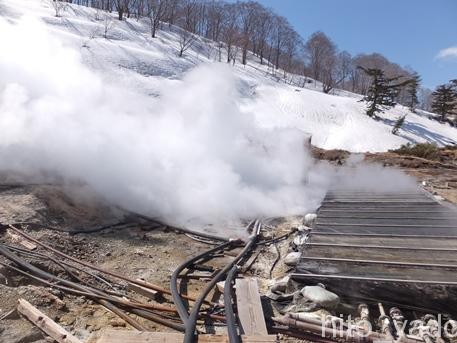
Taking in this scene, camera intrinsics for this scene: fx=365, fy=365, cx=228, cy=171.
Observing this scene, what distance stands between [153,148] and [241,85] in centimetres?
2884

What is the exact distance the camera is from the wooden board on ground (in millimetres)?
2974

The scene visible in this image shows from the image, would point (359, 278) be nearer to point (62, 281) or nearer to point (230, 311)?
point (230, 311)

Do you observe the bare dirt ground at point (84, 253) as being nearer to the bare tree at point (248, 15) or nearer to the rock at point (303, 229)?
the rock at point (303, 229)

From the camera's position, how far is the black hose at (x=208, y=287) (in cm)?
306

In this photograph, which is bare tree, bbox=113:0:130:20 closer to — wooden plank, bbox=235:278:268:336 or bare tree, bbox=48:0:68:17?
bare tree, bbox=48:0:68:17

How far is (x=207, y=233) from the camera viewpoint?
261 inches

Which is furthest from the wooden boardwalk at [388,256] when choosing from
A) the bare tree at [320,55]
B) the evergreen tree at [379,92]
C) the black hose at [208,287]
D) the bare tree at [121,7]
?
the bare tree at [320,55]

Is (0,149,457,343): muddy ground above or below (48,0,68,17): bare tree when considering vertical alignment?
below

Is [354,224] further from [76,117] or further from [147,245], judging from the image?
[76,117]

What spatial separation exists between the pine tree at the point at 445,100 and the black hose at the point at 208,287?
4548cm

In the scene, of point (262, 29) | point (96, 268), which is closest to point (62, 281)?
point (96, 268)

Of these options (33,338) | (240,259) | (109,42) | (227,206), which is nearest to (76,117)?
(227,206)

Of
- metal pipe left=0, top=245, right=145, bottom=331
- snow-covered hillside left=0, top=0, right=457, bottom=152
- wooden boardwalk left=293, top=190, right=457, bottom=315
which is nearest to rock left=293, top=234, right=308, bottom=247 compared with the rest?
wooden boardwalk left=293, top=190, right=457, bottom=315

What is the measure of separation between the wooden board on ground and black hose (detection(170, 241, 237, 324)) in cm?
28
